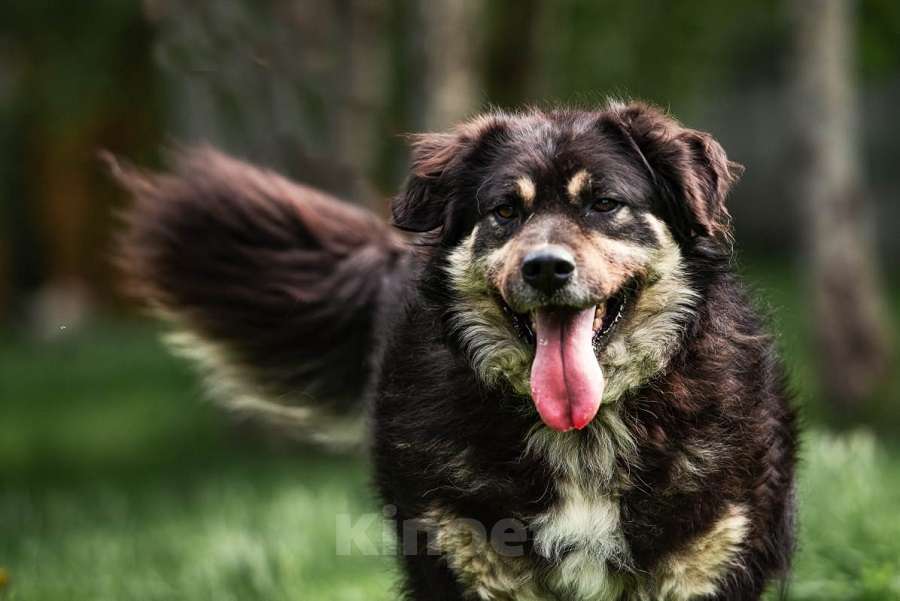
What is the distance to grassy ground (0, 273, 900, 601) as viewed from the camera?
530 centimetres

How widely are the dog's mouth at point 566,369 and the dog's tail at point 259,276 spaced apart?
171cm

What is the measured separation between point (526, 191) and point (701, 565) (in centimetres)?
122

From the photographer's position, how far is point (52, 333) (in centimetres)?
1992

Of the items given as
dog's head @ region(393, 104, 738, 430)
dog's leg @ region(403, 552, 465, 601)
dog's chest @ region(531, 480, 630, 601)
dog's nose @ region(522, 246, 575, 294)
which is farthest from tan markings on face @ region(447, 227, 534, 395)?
dog's leg @ region(403, 552, 465, 601)

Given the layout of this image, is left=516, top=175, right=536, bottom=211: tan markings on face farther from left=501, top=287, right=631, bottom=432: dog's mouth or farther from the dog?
left=501, top=287, right=631, bottom=432: dog's mouth

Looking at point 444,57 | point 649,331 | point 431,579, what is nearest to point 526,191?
point 649,331

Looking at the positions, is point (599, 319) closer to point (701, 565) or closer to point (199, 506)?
point (701, 565)

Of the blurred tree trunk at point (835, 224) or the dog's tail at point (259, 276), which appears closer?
the dog's tail at point (259, 276)

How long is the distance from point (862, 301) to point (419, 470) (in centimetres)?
770

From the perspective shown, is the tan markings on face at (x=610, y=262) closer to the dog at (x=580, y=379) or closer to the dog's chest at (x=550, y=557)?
the dog at (x=580, y=379)

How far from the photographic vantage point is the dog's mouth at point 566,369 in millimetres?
3838

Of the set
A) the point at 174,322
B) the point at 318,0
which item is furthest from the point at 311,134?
the point at 174,322

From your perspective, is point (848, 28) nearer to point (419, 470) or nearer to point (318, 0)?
point (318, 0)

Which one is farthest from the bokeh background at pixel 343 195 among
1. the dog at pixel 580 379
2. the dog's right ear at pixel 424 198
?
the dog's right ear at pixel 424 198
